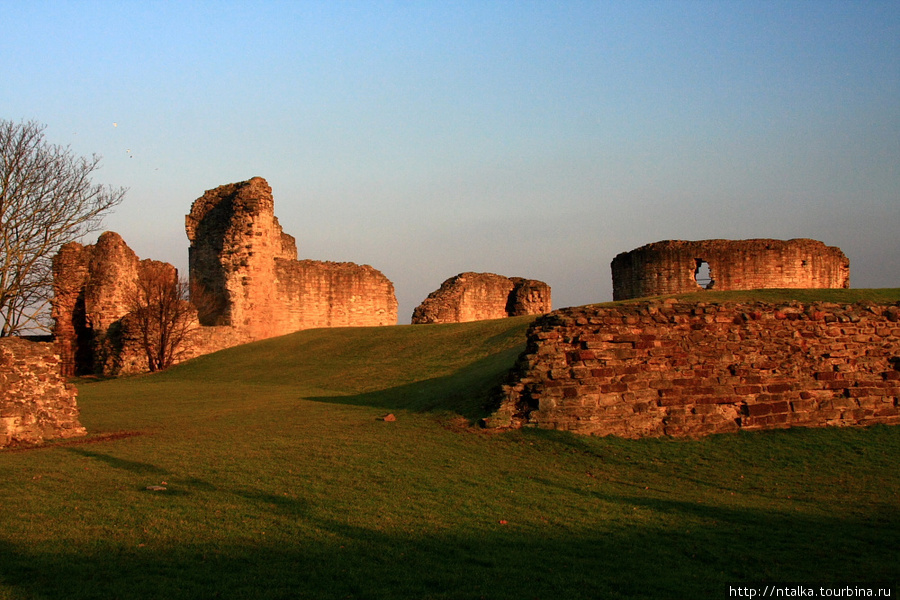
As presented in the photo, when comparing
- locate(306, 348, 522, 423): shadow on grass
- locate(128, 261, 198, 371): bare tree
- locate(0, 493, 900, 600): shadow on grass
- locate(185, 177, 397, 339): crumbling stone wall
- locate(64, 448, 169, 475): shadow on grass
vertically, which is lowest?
locate(0, 493, 900, 600): shadow on grass

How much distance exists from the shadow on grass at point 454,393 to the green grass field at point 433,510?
14cm

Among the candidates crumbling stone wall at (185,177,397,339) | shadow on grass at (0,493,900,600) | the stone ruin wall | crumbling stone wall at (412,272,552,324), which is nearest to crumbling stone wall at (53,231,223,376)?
the stone ruin wall

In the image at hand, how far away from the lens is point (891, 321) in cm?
1252

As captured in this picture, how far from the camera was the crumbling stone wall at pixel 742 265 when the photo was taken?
31.3 metres

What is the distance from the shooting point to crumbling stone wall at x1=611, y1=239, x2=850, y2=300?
103ft

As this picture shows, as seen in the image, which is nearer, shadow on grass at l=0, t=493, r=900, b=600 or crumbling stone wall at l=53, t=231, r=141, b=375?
shadow on grass at l=0, t=493, r=900, b=600

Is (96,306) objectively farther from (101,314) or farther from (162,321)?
(162,321)

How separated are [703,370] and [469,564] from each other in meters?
7.35

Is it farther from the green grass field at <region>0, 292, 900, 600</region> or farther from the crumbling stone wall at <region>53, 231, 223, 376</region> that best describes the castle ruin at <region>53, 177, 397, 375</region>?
the green grass field at <region>0, 292, 900, 600</region>

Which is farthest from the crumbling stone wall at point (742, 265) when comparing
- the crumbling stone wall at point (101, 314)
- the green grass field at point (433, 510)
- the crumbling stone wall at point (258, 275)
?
the green grass field at point (433, 510)

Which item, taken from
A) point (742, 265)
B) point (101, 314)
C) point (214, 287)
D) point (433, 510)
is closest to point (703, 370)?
point (433, 510)

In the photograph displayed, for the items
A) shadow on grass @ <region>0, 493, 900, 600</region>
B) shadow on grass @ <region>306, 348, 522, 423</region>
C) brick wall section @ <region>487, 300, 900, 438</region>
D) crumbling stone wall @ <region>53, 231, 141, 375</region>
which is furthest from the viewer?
crumbling stone wall @ <region>53, 231, 141, 375</region>

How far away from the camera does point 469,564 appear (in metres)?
5.49

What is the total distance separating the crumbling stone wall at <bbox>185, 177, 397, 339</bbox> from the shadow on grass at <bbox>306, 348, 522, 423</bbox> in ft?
50.3
